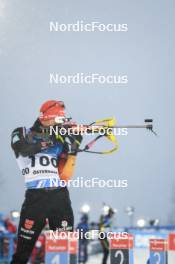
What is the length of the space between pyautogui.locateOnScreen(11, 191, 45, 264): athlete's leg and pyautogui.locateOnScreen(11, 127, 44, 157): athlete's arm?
43 cm

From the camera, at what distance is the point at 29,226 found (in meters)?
6.43

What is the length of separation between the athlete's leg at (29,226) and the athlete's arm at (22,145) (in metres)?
0.43

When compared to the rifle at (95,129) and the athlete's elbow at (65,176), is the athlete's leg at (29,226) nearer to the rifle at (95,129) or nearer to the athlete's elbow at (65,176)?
the athlete's elbow at (65,176)

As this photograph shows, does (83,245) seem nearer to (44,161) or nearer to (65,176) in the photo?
(65,176)

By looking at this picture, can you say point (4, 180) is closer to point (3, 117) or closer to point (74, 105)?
point (3, 117)

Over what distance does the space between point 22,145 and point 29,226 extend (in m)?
0.79

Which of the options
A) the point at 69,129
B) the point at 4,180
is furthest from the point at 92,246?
the point at 69,129

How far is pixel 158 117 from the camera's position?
7.19 m

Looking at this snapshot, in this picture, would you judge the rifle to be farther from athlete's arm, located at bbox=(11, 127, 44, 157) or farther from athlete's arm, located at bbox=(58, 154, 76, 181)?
athlete's arm, located at bbox=(11, 127, 44, 157)

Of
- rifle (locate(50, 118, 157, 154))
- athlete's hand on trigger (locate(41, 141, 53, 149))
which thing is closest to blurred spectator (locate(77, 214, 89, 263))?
rifle (locate(50, 118, 157, 154))

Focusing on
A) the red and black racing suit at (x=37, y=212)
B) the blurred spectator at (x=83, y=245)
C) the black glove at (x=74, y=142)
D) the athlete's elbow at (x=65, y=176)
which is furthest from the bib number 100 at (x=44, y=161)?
the blurred spectator at (x=83, y=245)

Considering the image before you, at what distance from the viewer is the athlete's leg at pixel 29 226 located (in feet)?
21.1

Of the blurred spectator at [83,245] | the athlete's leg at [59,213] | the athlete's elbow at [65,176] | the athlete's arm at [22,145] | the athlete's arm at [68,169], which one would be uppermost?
the athlete's arm at [22,145]

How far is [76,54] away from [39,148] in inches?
57.4
